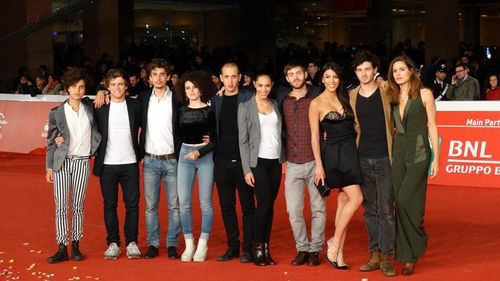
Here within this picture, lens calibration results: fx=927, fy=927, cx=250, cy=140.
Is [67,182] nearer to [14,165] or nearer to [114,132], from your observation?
[114,132]

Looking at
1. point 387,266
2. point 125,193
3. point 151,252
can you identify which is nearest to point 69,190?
point 125,193

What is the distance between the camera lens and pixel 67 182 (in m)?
8.91

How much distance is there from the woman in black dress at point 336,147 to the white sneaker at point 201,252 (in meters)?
1.25

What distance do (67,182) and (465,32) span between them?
45.7 meters

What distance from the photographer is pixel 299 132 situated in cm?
834

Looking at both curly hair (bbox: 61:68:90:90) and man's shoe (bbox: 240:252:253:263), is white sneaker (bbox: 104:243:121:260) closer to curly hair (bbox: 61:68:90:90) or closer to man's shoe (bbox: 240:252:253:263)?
man's shoe (bbox: 240:252:253:263)

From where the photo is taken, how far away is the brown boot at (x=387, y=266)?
313 inches

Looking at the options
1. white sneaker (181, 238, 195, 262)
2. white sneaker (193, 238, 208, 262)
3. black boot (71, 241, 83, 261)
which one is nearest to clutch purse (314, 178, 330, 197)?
white sneaker (193, 238, 208, 262)

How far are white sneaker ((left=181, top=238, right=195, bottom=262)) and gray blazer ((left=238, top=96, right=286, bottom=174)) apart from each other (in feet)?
Answer: 3.12

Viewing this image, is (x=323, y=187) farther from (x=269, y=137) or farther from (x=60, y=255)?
(x=60, y=255)

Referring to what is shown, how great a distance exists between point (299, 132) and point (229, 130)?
2.28 feet

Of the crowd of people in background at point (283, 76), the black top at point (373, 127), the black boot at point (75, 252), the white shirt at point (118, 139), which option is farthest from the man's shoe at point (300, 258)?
the black boot at point (75, 252)

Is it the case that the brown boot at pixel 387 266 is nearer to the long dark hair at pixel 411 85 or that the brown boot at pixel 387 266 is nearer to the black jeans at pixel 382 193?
the black jeans at pixel 382 193

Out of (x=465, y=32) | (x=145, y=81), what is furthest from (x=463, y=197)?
(x=465, y=32)
